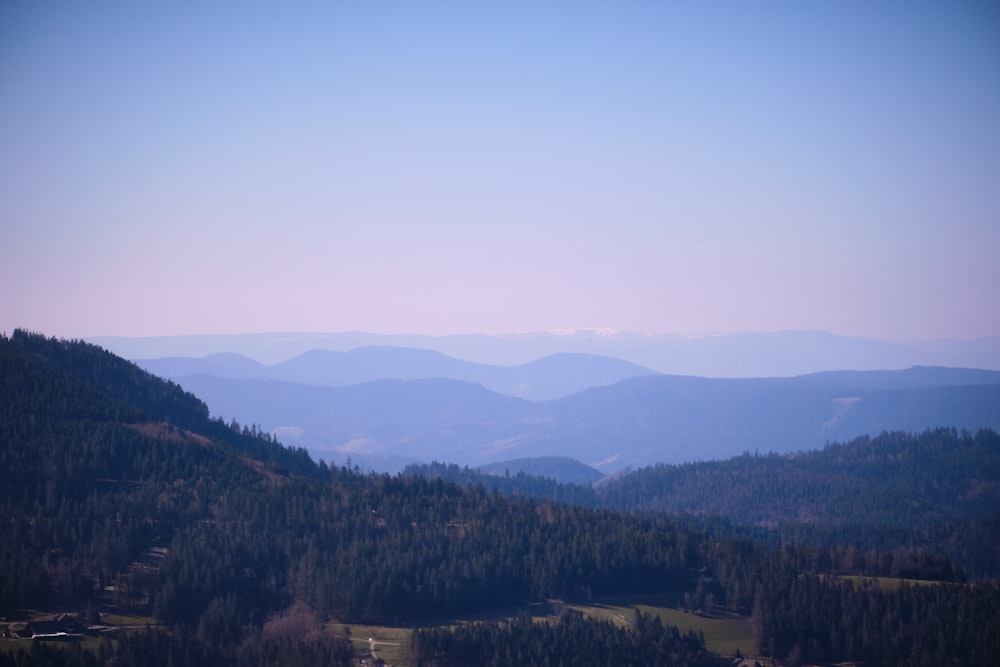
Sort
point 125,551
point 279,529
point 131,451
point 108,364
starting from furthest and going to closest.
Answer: point 108,364, point 131,451, point 279,529, point 125,551

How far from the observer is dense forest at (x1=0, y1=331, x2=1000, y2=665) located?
8475 cm

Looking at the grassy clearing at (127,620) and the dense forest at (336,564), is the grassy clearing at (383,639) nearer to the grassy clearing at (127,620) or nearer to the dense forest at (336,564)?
the dense forest at (336,564)

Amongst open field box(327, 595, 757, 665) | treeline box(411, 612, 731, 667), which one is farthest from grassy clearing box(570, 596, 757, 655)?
treeline box(411, 612, 731, 667)

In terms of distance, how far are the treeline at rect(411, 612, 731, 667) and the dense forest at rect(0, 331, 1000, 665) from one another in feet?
0.59

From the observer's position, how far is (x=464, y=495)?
125m

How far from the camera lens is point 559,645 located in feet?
275

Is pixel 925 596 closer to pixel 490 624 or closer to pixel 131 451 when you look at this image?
pixel 490 624

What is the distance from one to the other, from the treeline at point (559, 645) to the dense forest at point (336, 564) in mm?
181

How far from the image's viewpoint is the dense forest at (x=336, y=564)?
278ft

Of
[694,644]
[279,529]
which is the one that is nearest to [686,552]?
[694,644]

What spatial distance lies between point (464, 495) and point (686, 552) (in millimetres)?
28030

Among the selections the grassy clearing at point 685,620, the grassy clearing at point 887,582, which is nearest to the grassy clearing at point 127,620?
the grassy clearing at point 685,620

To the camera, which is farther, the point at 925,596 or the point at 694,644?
the point at 925,596

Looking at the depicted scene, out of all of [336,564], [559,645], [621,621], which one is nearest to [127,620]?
[336,564]
